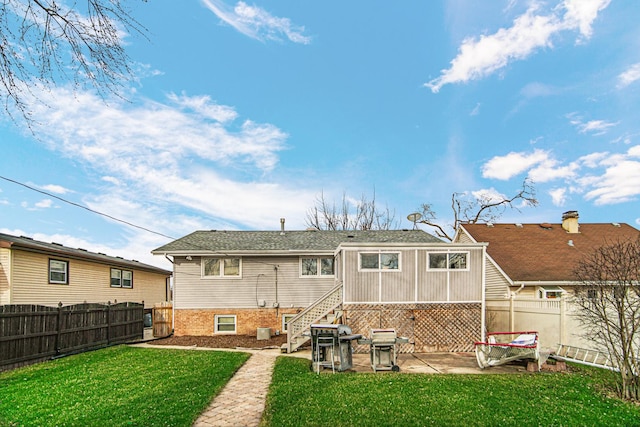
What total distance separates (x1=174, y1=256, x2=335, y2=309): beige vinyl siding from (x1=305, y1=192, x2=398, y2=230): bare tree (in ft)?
50.9

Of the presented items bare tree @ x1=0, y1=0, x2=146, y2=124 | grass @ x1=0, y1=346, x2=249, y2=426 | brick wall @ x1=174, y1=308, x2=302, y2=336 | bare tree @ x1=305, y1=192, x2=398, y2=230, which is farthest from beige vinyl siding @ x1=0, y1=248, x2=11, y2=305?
bare tree @ x1=305, y1=192, x2=398, y2=230

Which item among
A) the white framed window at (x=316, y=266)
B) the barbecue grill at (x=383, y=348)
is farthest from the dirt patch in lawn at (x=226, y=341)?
the barbecue grill at (x=383, y=348)

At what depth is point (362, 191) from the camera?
31.7 meters

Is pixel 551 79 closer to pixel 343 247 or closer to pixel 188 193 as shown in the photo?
pixel 343 247

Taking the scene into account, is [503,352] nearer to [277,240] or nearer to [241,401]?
[241,401]

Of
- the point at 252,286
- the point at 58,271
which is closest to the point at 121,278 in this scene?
the point at 58,271

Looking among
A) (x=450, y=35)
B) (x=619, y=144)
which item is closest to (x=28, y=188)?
(x=450, y=35)

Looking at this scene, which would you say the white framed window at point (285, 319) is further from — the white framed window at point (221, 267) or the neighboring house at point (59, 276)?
the neighboring house at point (59, 276)

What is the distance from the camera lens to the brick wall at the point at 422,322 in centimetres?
1308

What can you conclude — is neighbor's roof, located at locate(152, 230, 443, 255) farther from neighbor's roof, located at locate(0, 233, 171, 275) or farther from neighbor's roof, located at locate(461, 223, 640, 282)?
neighbor's roof, located at locate(0, 233, 171, 275)

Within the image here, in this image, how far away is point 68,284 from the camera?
16922mm

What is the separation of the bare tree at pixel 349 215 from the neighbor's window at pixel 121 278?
13887mm

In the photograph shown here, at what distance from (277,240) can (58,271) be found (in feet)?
29.5

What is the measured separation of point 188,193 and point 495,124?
13.6 meters
